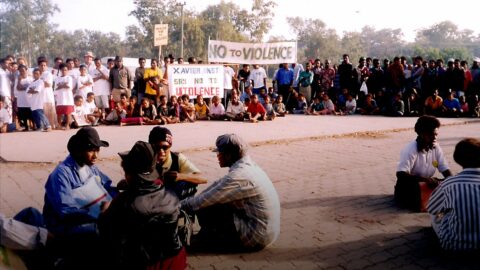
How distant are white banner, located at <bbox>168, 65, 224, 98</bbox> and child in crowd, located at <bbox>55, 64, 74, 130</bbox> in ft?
11.0

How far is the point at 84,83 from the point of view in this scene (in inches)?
495

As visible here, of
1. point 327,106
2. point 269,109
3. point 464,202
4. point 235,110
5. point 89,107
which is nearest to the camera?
point 464,202

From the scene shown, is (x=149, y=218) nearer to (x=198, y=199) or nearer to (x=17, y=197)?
(x=198, y=199)

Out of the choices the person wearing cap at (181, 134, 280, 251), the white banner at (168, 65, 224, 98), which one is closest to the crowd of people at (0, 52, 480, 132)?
the white banner at (168, 65, 224, 98)

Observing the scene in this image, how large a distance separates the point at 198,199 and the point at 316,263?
3.81ft

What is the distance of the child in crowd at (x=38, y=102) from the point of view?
11.3m

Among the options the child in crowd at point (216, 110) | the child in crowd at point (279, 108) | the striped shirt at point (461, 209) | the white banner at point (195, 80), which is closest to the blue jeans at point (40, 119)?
the white banner at point (195, 80)

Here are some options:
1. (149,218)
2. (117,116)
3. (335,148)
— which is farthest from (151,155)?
(117,116)

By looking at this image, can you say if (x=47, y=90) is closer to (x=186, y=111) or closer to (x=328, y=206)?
(x=186, y=111)

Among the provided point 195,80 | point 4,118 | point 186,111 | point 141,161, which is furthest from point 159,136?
point 195,80

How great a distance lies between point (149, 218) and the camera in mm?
2902

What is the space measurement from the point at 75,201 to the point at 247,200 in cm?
140

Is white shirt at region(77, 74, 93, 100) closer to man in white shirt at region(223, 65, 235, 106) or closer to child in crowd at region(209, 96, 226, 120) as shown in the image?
child in crowd at region(209, 96, 226, 120)

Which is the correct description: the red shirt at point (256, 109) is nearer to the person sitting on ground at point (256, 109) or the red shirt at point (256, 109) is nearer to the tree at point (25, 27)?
the person sitting on ground at point (256, 109)
